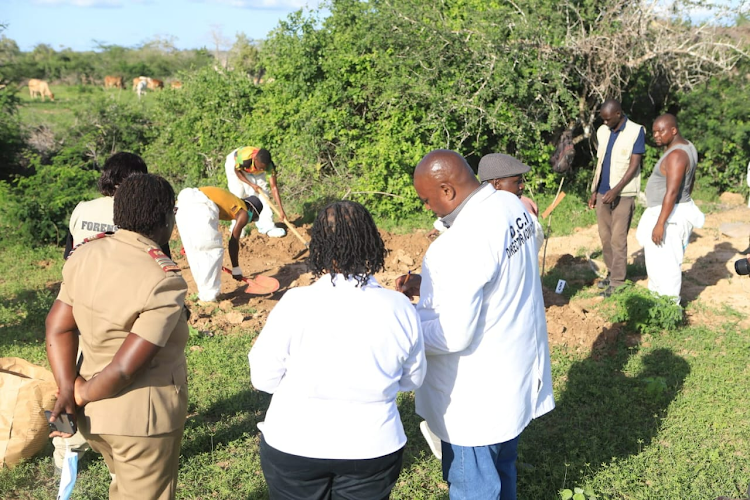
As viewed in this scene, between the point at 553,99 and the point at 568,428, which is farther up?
the point at 553,99

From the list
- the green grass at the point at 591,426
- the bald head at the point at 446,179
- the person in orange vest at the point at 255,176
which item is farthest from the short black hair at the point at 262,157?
the bald head at the point at 446,179

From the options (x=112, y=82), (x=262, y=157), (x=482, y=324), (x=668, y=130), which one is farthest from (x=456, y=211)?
(x=112, y=82)

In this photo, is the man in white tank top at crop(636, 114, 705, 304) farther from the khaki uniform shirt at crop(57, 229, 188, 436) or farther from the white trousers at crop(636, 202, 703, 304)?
the khaki uniform shirt at crop(57, 229, 188, 436)

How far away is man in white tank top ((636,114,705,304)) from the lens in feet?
18.3

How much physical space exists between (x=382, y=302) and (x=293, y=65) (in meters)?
8.59

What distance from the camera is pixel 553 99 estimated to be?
9492mm

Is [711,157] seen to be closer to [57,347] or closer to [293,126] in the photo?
[293,126]

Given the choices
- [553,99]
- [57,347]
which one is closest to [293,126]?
[553,99]

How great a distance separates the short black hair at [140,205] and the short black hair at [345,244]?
0.70 metres

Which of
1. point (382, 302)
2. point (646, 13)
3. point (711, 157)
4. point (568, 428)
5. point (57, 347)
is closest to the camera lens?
point (382, 302)

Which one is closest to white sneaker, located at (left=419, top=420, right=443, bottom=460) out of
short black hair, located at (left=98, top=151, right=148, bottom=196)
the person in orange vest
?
short black hair, located at (left=98, top=151, right=148, bottom=196)

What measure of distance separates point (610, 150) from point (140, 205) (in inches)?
208

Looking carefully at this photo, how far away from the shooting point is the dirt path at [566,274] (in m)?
6.01

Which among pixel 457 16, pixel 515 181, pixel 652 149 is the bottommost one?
pixel 652 149
